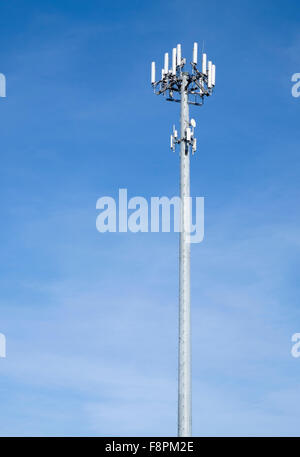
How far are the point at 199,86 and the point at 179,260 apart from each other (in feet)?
31.5

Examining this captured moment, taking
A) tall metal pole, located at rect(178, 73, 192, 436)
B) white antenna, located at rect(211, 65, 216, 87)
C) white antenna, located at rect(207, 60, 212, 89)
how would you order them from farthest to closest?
1. white antenna, located at rect(211, 65, 216, 87)
2. white antenna, located at rect(207, 60, 212, 89)
3. tall metal pole, located at rect(178, 73, 192, 436)

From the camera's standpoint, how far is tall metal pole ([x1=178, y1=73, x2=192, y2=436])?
29.3 metres

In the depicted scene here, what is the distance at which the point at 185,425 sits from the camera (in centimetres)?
2894

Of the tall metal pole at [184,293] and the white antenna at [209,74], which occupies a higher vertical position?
the white antenna at [209,74]

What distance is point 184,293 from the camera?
31.0 m

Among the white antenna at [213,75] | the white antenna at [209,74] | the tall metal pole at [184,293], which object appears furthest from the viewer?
the white antenna at [213,75]

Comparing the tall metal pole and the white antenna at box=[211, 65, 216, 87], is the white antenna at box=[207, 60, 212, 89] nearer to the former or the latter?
the white antenna at box=[211, 65, 216, 87]

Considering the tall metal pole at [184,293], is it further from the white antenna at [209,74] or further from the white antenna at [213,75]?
the white antenna at [213,75]

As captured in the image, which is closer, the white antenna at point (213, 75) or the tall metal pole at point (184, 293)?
the tall metal pole at point (184, 293)

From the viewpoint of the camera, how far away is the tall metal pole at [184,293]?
29297 millimetres
